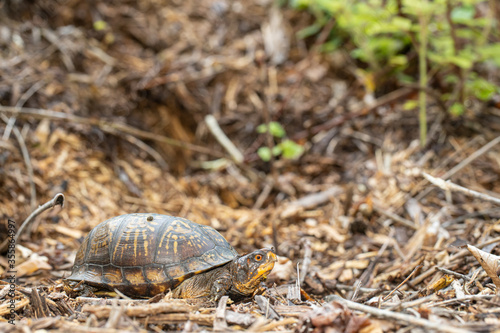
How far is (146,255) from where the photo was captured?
227 cm

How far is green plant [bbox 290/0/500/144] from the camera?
402 centimetres

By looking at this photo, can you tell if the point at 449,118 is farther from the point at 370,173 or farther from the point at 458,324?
the point at 458,324

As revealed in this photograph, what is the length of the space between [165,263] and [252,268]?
1.77 ft

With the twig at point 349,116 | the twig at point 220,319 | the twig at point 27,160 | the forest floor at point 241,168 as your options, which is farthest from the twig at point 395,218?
the twig at point 27,160

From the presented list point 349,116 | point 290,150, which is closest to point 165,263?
point 290,150

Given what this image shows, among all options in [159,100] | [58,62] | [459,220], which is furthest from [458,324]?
[58,62]

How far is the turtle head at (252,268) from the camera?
6.98 feet

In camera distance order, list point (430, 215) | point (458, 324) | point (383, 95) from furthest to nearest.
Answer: point (383, 95)
point (430, 215)
point (458, 324)

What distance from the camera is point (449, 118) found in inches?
182

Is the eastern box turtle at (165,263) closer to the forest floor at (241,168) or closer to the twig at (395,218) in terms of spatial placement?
the forest floor at (241,168)

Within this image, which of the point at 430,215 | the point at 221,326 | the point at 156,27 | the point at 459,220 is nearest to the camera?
the point at 221,326

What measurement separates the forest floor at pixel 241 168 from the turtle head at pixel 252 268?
0.15m

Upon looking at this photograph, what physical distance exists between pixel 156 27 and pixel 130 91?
1546 mm

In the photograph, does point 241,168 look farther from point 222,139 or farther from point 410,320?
point 410,320
